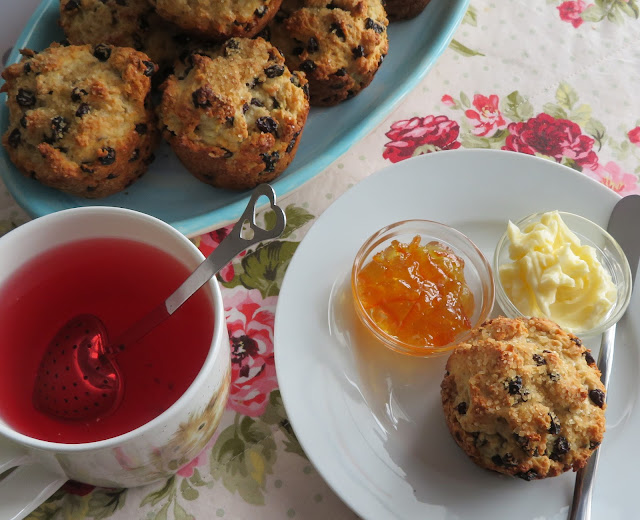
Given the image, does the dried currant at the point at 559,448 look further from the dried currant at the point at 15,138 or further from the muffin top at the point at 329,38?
the dried currant at the point at 15,138

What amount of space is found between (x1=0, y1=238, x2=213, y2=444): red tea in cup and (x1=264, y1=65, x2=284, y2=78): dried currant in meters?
0.72

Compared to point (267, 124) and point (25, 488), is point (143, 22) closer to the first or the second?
point (267, 124)

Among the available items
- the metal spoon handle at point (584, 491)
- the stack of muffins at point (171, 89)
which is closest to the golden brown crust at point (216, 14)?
the stack of muffins at point (171, 89)

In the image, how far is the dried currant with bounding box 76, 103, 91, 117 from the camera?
1748mm

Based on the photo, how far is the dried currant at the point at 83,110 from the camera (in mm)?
1748

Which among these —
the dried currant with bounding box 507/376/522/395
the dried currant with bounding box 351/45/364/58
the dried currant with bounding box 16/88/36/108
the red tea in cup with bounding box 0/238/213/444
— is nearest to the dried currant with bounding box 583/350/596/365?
the dried currant with bounding box 507/376/522/395

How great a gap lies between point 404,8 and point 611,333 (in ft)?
4.12

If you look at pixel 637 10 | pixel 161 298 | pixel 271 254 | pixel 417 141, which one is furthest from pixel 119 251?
pixel 637 10

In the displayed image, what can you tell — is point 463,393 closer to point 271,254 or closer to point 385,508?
point 385,508

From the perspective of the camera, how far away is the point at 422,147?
2.22 m

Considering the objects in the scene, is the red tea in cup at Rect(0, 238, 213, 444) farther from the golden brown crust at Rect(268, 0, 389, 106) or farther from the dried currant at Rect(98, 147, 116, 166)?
the golden brown crust at Rect(268, 0, 389, 106)

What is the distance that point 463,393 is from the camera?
1.60 m

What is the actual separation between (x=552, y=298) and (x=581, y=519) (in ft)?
1.86

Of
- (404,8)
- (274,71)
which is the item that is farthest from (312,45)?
(404,8)
